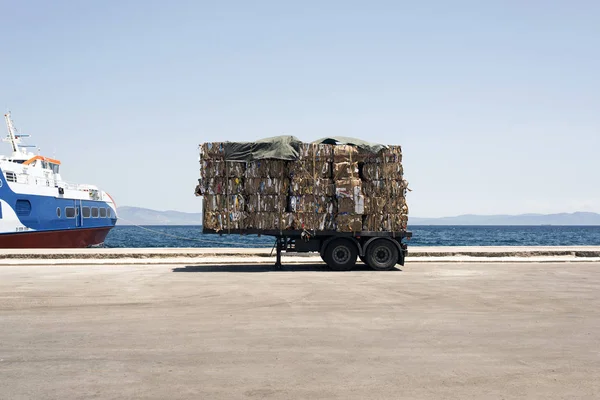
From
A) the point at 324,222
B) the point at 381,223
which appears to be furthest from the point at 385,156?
the point at 324,222

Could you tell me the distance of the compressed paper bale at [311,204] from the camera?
20594mm

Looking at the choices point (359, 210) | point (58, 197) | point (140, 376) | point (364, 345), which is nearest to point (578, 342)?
point (364, 345)

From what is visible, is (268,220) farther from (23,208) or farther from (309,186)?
(23,208)

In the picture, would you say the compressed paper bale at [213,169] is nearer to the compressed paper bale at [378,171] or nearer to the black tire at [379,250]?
the compressed paper bale at [378,171]

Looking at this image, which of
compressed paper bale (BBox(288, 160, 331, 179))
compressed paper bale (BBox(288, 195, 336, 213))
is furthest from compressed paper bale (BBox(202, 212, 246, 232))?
compressed paper bale (BBox(288, 160, 331, 179))

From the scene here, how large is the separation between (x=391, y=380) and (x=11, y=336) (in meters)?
6.35

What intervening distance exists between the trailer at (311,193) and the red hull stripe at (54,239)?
22.7m

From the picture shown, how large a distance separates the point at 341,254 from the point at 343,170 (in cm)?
315

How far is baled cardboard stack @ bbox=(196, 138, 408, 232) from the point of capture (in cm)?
2044

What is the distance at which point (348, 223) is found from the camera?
20719 mm

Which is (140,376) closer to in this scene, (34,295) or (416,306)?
(416,306)

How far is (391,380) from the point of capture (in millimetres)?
6711

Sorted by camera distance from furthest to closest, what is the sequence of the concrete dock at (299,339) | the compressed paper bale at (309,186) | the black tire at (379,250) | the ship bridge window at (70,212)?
the ship bridge window at (70,212) < the black tire at (379,250) < the compressed paper bale at (309,186) < the concrete dock at (299,339)

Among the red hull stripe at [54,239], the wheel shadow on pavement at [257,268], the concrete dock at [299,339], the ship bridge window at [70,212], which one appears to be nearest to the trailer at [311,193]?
the wheel shadow on pavement at [257,268]
